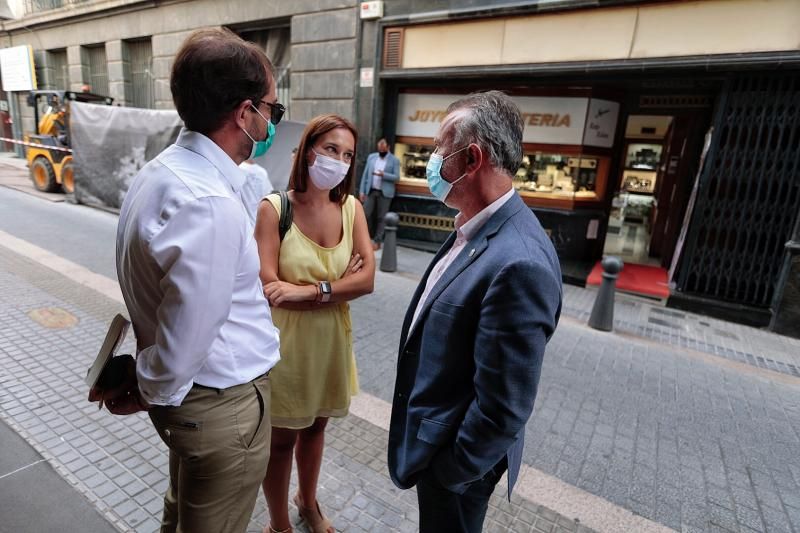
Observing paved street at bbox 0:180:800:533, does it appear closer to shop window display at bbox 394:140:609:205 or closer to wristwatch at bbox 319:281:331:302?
wristwatch at bbox 319:281:331:302

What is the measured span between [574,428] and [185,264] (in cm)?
323

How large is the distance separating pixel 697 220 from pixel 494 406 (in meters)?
6.26

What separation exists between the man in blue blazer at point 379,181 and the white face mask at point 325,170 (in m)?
6.57

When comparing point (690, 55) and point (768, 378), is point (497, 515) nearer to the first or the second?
point (768, 378)

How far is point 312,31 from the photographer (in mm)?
9578

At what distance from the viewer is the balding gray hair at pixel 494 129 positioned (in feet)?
4.85

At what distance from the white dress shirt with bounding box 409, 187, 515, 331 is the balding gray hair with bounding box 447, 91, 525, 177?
0.39 ft

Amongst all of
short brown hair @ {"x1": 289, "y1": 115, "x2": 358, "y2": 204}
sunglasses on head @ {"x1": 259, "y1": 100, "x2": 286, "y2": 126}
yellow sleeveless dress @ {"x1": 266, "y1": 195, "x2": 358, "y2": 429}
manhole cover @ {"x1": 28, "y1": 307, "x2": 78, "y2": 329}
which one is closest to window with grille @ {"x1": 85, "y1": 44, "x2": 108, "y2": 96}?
manhole cover @ {"x1": 28, "y1": 307, "x2": 78, "y2": 329}

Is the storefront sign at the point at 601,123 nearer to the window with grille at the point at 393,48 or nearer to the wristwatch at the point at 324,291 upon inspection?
the window with grille at the point at 393,48

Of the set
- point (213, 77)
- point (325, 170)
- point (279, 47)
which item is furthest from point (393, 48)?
point (213, 77)

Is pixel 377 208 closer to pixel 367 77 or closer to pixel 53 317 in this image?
pixel 367 77

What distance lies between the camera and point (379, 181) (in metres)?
8.84

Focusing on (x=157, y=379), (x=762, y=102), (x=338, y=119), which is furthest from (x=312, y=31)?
(x=157, y=379)

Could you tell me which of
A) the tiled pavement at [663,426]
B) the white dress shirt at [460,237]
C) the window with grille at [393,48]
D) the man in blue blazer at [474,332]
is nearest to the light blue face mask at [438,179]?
the man in blue blazer at [474,332]
